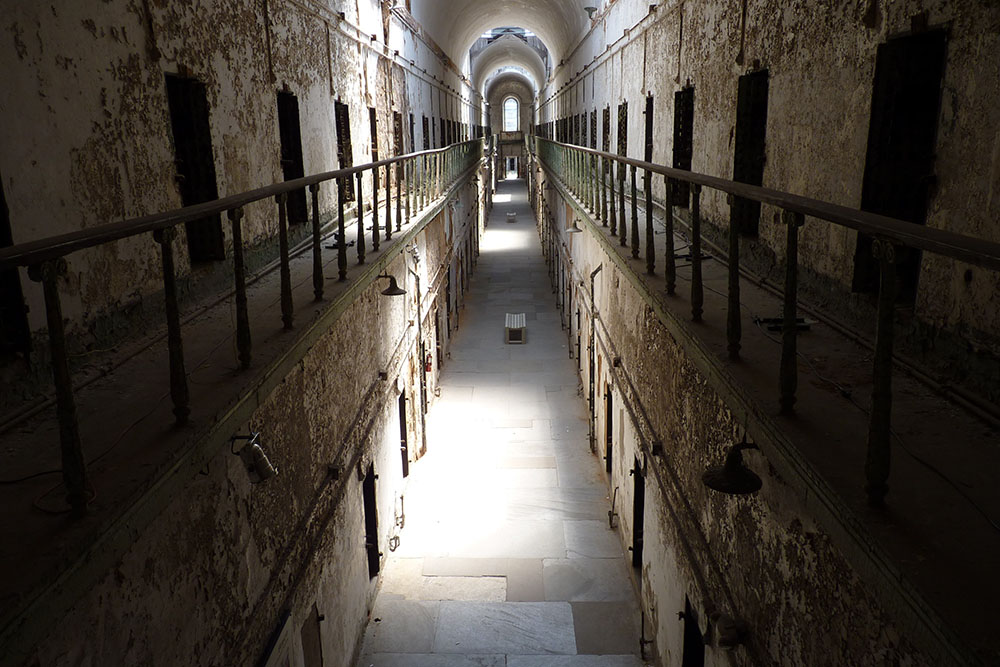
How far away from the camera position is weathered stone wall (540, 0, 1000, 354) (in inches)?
116

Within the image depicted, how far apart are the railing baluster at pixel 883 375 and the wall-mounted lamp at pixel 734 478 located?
77 centimetres

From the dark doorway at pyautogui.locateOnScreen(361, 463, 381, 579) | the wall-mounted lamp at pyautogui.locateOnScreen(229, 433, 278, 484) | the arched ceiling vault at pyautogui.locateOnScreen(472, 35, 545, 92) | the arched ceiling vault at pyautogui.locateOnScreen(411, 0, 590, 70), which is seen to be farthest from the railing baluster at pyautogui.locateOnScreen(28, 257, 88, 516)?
the arched ceiling vault at pyautogui.locateOnScreen(472, 35, 545, 92)

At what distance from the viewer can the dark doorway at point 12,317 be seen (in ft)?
10.6

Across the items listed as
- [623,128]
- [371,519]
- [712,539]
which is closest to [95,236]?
[712,539]

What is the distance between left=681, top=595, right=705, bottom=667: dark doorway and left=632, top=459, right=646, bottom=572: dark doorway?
201 cm

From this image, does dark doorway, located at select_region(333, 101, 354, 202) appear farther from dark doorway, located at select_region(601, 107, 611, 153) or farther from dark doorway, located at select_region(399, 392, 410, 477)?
dark doorway, located at select_region(601, 107, 611, 153)

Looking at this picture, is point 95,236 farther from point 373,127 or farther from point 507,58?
point 507,58

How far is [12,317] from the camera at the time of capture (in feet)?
10.7

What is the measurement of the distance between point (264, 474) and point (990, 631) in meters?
2.69

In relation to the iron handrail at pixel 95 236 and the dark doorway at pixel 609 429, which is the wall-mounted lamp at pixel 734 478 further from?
the dark doorway at pixel 609 429

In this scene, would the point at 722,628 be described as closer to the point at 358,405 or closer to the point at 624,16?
the point at 358,405

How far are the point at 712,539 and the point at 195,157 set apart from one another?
173 inches

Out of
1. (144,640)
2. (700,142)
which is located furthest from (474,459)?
(144,640)

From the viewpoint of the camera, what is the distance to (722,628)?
352 cm
